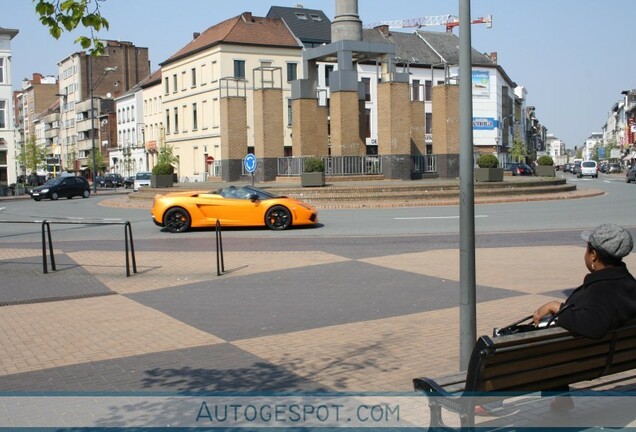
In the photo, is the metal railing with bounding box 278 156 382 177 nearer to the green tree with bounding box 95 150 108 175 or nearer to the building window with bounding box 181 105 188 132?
the building window with bounding box 181 105 188 132

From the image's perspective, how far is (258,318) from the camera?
919 cm

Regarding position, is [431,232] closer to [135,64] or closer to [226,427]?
[226,427]

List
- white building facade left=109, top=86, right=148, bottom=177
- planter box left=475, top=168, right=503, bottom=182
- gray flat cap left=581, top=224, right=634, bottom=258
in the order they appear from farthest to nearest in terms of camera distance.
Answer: white building facade left=109, top=86, right=148, bottom=177 → planter box left=475, top=168, right=503, bottom=182 → gray flat cap left=581, top=224, right=634, bottom=258

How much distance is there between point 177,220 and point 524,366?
689 inches

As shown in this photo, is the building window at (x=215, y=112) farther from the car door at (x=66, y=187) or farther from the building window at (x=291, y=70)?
the car door at (x=66, y=187)

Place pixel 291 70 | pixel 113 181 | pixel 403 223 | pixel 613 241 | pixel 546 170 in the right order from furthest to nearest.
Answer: pixel 113 181, pixel 291 70, pixel 546 170, pixel 403 223, pixel 613 241

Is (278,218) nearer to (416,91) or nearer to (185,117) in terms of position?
(185,117)

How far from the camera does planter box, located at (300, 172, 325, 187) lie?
105 feet

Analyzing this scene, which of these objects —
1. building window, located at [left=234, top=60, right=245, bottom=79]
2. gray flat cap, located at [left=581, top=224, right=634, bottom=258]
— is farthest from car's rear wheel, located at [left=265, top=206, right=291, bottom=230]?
building window, located at [left=234, top=60, right=245, bottom=79]

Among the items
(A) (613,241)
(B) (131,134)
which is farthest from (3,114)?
(A) (613,241)

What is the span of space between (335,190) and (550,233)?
1332 cm

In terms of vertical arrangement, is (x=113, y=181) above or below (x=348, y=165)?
below

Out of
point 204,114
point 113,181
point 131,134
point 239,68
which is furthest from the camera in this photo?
point 131,134

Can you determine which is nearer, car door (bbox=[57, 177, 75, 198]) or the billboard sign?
car door (bbox=[57, 177, 75, 198])
